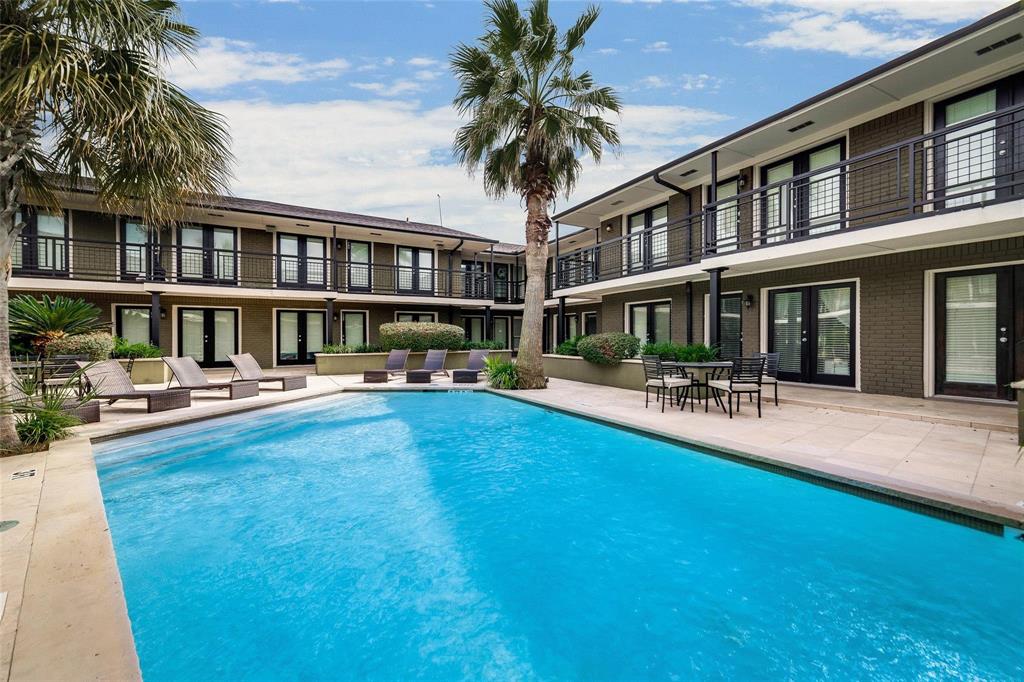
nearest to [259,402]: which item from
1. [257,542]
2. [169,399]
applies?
[169,399]

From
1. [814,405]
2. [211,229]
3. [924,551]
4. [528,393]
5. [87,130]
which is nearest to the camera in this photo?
[924,551]

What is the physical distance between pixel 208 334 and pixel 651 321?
16977mm

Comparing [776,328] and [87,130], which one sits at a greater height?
[87,130]

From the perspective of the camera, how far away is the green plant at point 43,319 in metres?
10.6

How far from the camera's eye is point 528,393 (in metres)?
11.8

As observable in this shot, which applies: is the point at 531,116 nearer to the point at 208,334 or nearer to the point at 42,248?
the point at 208,334

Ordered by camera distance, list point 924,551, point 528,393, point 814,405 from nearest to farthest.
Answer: point 924,551 → point 814,405 → point 528,393

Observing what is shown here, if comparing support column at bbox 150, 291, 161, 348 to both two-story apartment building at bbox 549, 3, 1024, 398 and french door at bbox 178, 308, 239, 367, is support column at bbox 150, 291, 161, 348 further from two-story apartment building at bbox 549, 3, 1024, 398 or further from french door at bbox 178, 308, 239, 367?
two-story apartment building at bbox 549, 3, 1024, 398

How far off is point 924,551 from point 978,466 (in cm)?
214

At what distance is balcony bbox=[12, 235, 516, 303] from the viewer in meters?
13.9

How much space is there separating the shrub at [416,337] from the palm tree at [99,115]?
10.6 meters

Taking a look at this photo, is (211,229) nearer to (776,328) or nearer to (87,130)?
(87,130)

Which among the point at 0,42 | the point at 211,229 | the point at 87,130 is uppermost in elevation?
the point at 211,229

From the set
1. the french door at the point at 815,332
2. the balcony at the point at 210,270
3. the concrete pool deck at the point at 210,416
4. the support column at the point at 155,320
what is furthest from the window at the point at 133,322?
the french door at the point at 815,332
